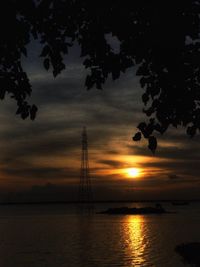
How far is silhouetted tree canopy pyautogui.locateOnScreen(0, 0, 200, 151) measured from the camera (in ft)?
25.5

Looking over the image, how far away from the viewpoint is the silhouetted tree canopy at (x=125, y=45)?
25.5 ft

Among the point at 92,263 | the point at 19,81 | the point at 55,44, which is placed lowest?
the point at 92,263

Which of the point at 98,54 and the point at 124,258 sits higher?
the point at 98,54

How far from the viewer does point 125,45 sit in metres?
8.30

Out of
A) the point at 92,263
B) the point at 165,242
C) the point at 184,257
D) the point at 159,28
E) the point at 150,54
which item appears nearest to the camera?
the point at 159,28

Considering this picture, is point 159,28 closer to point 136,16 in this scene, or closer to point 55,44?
point 136,16

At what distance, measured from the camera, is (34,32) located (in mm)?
8438

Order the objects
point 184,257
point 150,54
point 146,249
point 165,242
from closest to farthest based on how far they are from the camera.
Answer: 1. point 150,54
2. point 184,257
3. point 146,249
4. point 165,242

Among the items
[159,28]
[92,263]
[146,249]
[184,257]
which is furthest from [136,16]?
[146,249]

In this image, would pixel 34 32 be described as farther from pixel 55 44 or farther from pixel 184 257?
pixel 184 257

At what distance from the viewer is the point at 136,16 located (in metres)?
8.03

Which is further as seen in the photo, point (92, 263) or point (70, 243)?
point (70, 243)

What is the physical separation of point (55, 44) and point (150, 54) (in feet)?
4.97

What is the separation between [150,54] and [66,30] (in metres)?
1.41
